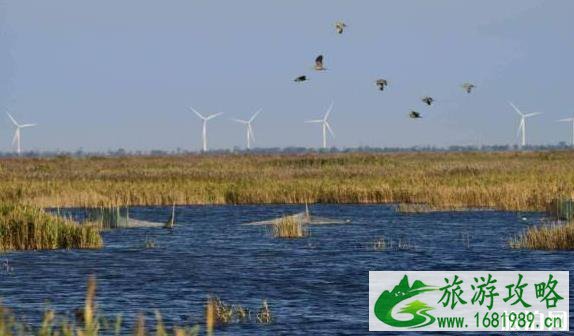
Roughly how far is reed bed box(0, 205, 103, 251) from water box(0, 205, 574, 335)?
18.0 inches

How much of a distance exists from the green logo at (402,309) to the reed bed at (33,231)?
41.3ft

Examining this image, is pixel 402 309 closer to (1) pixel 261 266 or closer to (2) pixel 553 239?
(1) pixel 261 266

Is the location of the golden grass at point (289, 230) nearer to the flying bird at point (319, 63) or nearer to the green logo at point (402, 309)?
the flying bird at point (319, 63)

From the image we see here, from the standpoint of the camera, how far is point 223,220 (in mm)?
45375

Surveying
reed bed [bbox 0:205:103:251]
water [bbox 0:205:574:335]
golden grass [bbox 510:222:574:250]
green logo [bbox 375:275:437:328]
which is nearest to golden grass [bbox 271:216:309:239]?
water [bbox 0:205:574:335]

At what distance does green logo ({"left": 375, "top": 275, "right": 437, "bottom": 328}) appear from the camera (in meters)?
18.8

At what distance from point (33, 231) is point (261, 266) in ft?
20.1

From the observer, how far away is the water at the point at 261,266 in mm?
21047

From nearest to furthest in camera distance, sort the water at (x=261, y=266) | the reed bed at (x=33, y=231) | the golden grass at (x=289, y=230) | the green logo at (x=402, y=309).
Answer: the green logo at (x=402, y=309), the water at (x=261, y=266), the reed bed at (x=33, y=231), the golden grass at (x=289, y=230)

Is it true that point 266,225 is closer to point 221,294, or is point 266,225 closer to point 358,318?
point 221,294

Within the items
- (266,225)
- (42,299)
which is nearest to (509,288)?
(42,299)

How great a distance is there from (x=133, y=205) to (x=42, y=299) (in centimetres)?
3066

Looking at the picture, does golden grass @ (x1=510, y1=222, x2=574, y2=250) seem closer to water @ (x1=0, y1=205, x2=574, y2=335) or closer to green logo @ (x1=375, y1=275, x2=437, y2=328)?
water @ (x1=0, y1=205, x2=574, y2=335)

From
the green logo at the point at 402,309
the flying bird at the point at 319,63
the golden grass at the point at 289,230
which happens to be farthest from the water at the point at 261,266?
the flying bird at the point at 319,63
